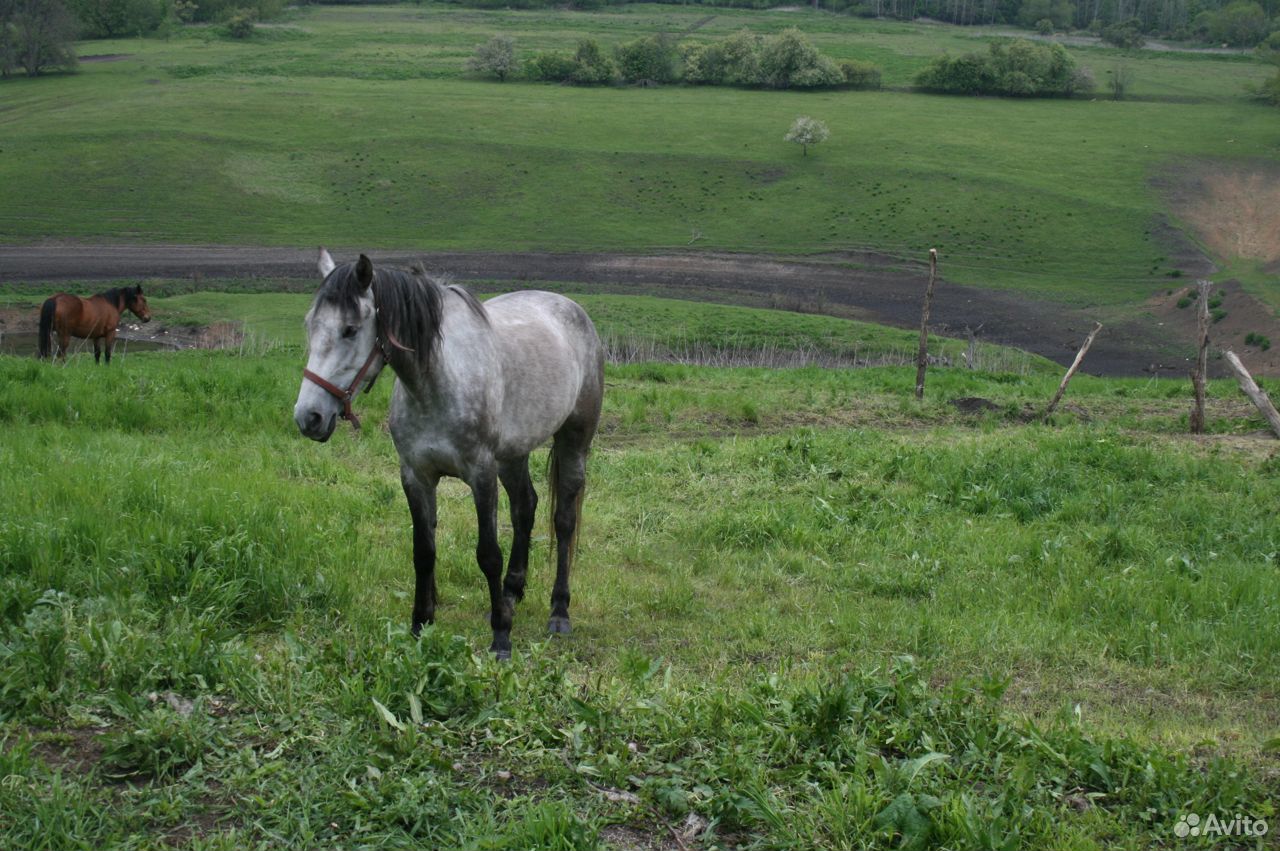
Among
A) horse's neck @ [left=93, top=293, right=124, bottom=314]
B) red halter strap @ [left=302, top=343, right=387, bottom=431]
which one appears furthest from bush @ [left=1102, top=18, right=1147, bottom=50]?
red halter strap @ [left=302, top=343, right=387, bottom=431]

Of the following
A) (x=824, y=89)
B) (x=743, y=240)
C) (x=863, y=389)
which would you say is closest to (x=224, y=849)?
(x=863, y=389)

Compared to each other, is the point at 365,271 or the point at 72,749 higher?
the point at 365,271

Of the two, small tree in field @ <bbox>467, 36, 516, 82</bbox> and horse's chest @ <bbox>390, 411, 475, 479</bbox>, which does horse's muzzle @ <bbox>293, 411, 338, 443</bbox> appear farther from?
small tree in field @ <bbox>467, 36, 516, 82</bbox>

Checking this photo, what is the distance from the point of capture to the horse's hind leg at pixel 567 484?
360 inches

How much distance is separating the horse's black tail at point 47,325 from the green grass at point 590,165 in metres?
33.6

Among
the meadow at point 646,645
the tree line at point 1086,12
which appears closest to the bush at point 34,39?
the tree line at point 1086,12

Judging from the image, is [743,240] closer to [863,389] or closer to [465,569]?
[863,389]

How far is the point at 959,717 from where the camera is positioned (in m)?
5.62

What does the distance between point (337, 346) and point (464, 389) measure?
0.99 metres

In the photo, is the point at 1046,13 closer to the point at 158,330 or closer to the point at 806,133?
the point at 806,133

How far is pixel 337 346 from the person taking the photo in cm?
687

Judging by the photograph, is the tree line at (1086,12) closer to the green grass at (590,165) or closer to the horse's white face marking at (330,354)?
the green grass at (590,165)

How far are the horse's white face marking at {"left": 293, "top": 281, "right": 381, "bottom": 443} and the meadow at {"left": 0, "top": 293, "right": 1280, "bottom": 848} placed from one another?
132 cm

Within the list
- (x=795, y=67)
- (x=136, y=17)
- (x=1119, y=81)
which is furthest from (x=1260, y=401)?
(x=136, y=17)
